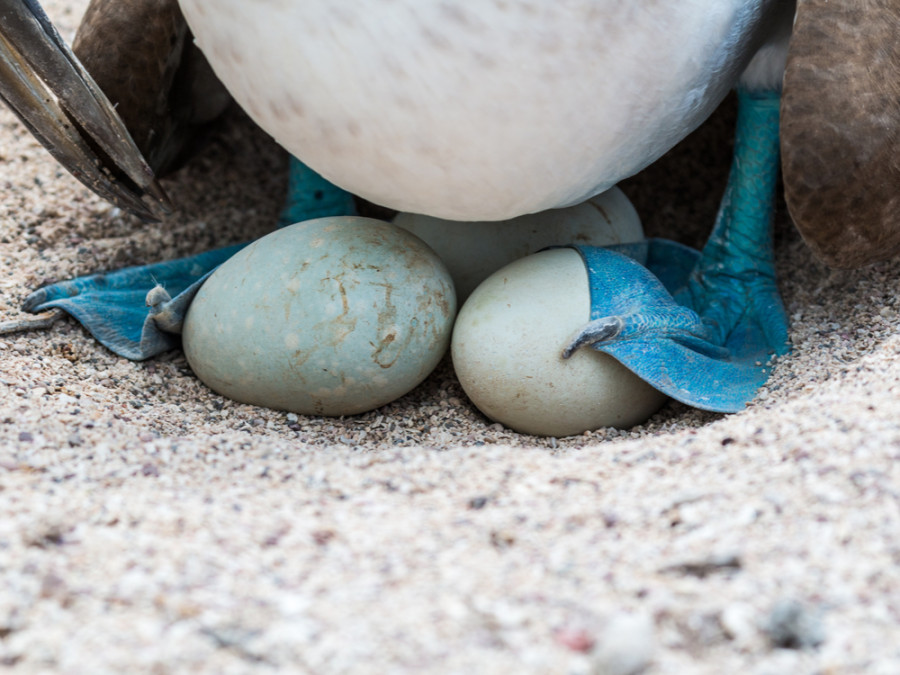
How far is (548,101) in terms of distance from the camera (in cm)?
118

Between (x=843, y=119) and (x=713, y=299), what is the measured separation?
0.50 metres

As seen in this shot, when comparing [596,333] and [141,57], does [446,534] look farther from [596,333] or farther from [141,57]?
[141,57]

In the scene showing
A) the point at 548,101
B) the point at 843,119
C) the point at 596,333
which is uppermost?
the point at 548,101

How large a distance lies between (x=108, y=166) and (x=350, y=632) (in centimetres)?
98

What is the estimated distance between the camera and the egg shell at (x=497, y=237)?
5.27ft

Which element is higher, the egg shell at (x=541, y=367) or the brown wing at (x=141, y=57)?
the brown wing at (x=141, y=57)

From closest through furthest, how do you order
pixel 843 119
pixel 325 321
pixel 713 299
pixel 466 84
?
1. pixel 466 84
2. pixel 843 119
3. pixel 325 321
4. pixel 713 299

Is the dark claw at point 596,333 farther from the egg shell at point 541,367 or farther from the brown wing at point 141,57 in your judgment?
the brown wing at point 141,57

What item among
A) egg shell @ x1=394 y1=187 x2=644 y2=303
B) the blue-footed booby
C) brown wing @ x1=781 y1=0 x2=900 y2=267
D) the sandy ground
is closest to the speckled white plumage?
the blue-footed booby

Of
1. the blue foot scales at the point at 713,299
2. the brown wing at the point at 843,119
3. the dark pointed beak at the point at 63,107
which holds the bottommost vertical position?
the blue foot scales at the point at 713,299

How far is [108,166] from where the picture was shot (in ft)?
4.72

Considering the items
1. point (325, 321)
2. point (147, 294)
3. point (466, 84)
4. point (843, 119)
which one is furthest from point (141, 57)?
point (843, 119)

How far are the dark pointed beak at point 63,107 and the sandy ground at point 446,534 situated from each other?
1.04ft

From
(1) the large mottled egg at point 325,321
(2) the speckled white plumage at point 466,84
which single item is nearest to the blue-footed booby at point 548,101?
(2) the speckled white plumage at point 466,84
